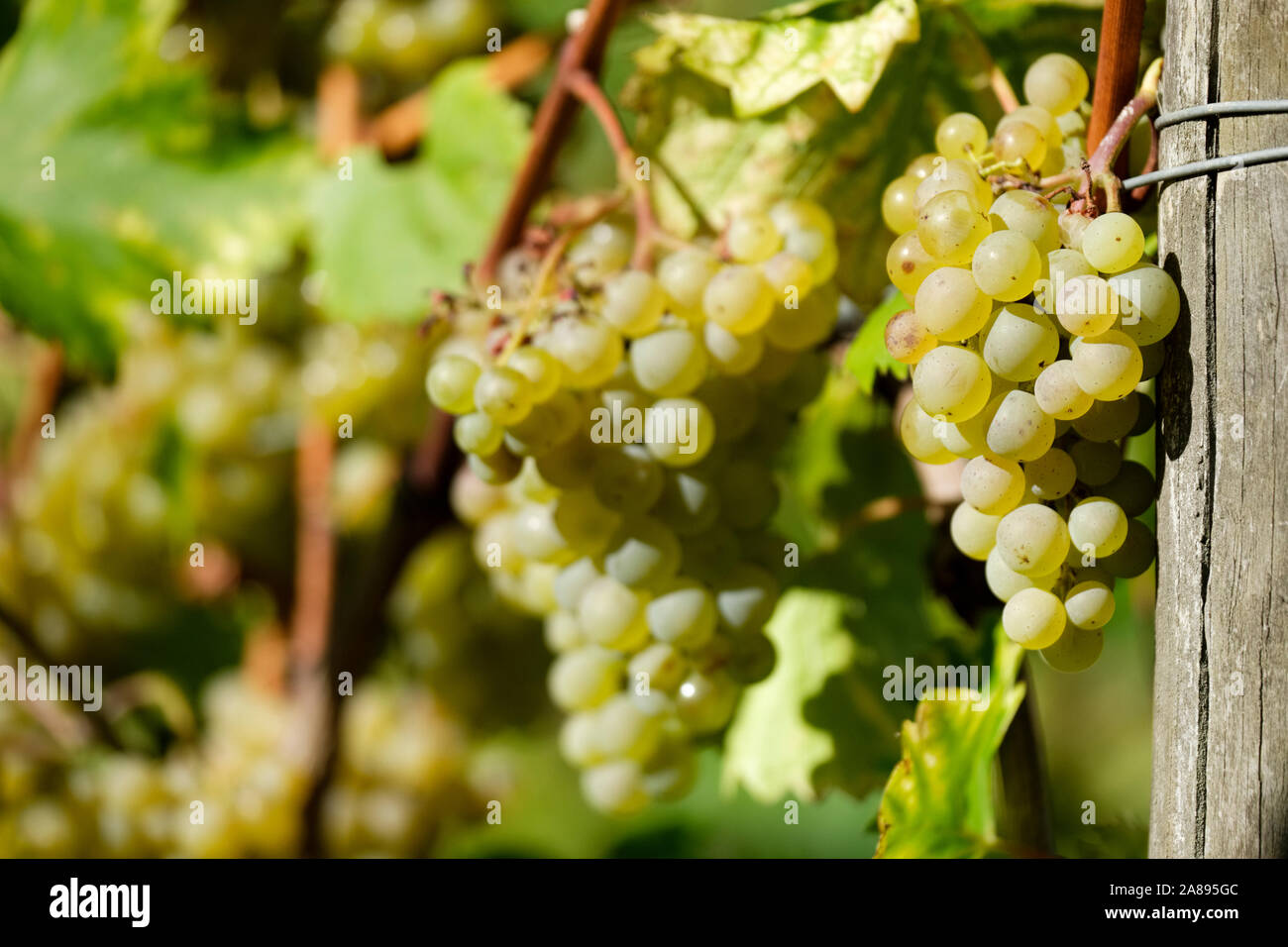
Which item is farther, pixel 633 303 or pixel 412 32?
pixel 412 32

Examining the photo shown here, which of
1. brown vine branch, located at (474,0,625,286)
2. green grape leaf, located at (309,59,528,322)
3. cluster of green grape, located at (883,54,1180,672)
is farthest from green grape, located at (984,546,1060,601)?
green grape leaf, located at (309,59,528,322)

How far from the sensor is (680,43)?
2.20 feet

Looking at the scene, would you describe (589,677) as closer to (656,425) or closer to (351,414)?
(656,425)

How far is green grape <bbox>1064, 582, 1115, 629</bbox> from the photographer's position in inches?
20.9

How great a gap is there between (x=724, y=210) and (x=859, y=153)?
0.10 metres

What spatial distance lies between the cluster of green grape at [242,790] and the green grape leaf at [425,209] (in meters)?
0.41

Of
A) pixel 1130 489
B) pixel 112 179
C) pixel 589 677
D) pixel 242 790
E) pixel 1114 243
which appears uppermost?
pixel 112 179

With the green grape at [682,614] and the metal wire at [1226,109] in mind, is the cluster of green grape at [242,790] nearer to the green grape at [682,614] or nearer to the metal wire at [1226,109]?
the green grape at [682,614]

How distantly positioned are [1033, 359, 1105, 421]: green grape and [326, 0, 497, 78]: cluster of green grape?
0.83m

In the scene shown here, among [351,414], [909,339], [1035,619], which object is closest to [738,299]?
[909,339]

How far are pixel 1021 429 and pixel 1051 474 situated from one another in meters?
0.04

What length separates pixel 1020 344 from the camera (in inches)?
19.9

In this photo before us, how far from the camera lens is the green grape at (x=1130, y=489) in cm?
54

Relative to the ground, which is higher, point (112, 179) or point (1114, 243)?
point (112, 179)
